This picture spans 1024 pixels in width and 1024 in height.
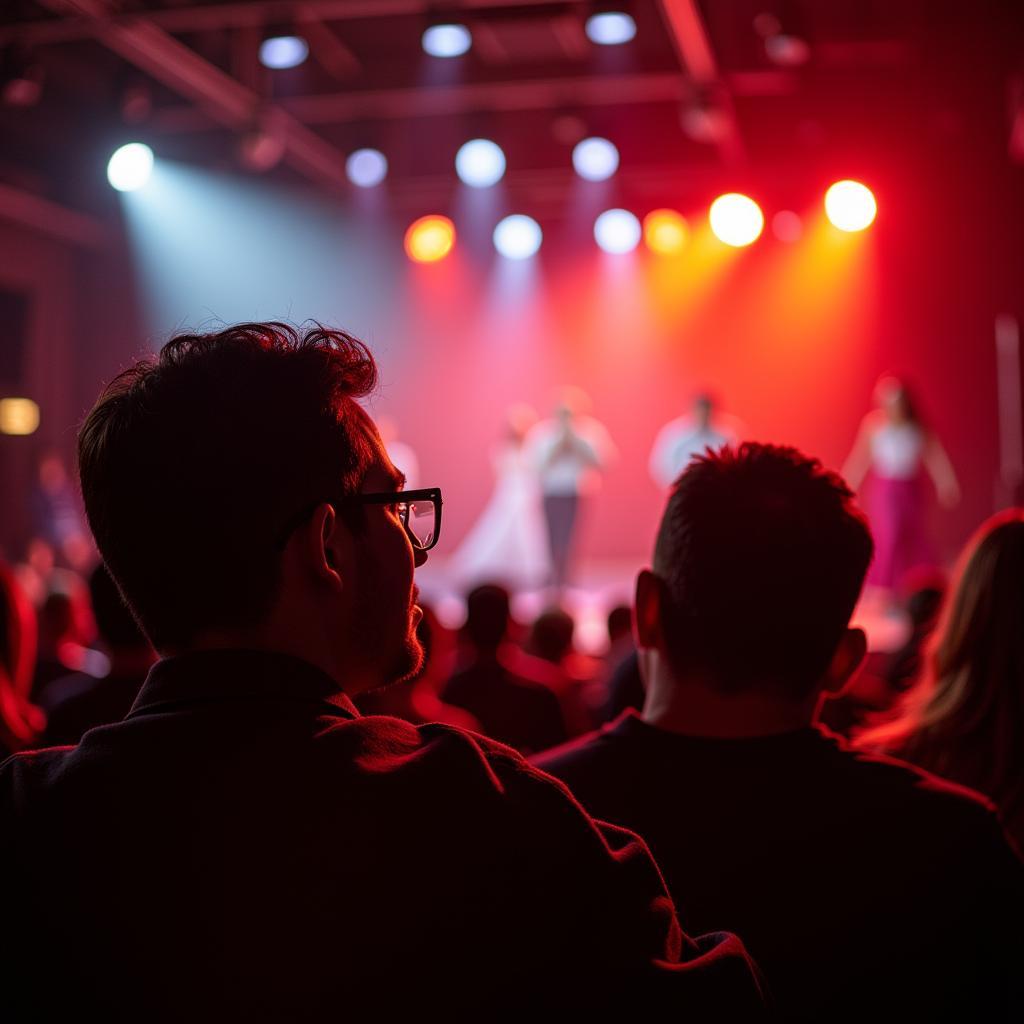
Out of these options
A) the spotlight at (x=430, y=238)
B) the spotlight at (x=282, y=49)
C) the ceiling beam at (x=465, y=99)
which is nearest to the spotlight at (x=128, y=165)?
the spotlight at (x=282, y=49)

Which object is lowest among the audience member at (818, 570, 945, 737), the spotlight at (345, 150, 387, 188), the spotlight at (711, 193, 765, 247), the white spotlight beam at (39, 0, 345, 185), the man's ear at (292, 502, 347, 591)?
the audience member at (818, 570, 945, 737)

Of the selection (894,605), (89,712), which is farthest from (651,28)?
(89,712)

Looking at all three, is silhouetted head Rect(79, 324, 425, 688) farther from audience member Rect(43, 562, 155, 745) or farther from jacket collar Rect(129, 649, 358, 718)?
audience member Rect(43, 562, 155, 745)

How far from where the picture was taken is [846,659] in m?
1.33

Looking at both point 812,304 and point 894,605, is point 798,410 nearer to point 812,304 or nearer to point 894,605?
point 812,304

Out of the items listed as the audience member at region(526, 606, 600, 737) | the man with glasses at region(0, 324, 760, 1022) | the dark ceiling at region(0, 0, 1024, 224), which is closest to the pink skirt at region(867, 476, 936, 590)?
the dark ceiling at region(0, 0, 1024, 224)

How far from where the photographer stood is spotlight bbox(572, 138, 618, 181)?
8.65 metres

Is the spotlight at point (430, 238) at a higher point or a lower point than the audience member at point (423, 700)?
higher

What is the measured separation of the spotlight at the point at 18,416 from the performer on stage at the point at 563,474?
5.66 metres

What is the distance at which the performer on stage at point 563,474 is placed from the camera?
9586 mm

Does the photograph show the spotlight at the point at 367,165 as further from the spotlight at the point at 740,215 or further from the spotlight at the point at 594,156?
the spotlight at the point at 740,215

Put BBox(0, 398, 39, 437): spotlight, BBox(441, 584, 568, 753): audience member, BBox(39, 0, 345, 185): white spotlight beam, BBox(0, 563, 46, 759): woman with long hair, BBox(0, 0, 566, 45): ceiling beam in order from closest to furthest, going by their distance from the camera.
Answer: BBox(0, 563, 46, 759): woman with long hair
BBox(441, 584, 568, 753): audience member
BBox(0, 0, 566, 45): ceiling beam
BBox(39, 0, 345, 185): white spotlight beam
BBox(0, 398, 39, 437): spotlight

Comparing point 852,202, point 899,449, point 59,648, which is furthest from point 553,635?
point 852,202

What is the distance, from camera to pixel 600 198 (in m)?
12.2
